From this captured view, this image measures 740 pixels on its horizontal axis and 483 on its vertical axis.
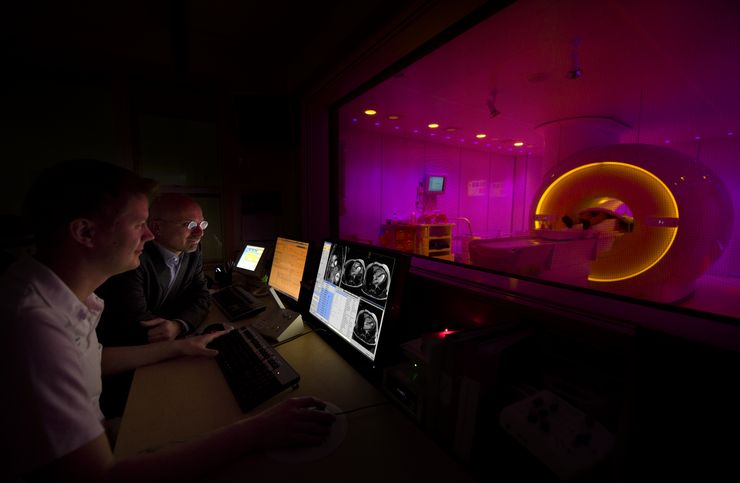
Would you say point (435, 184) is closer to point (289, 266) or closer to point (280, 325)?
point (289, 266)

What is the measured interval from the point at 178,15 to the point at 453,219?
4588 mm

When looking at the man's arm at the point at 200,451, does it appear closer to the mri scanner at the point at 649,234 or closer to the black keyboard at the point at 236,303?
the mri scanner at the point at 649,234

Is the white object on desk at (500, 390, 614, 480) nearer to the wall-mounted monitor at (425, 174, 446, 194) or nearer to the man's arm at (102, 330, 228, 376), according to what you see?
the man's arm at (102, 330, 228, 376)

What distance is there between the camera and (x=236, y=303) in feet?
5.89

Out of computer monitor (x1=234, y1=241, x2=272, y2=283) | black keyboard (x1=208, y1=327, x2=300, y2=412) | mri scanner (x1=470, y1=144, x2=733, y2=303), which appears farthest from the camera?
computer monitor (x1=234, y1=241, x2=272, y2=283)

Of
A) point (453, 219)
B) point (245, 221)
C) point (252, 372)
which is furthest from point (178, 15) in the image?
point (453, 219)

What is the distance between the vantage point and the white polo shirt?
0.54 meters

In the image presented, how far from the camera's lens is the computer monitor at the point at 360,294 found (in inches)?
36.9

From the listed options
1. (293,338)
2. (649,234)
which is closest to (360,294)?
(293,338)

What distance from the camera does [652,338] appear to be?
0.48 m

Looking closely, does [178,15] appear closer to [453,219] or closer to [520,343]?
[520,343]

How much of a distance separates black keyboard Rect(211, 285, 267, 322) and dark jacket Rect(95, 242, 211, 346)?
0.36ft

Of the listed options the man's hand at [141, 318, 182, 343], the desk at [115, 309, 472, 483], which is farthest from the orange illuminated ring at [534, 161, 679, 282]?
the man's hand at [141, 318, 182, 343]

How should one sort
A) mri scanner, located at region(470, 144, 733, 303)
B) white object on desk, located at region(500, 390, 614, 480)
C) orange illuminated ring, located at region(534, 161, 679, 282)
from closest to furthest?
white object on desk, located at region(500, 390, 614, 480) < mri scanner, located at region(470, 144, 733, 303) < orange illuminated ring, located at region(534, 161, 679, 282)
